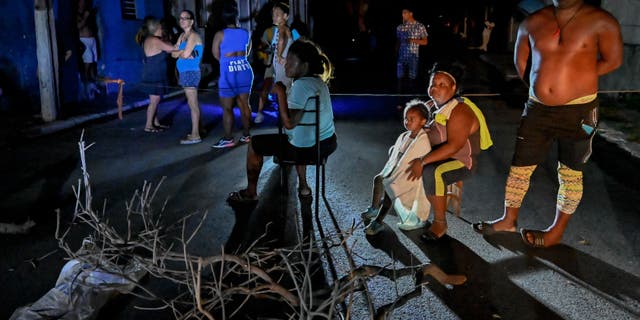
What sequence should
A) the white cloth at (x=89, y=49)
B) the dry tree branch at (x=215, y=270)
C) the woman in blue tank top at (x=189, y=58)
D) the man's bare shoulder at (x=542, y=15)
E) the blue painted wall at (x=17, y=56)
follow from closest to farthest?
the dry tree branch at (x=215, y=270) → the man's bare shoulder at (x=542, y=15) → the woman in blue tank top at (x=189, y=58) → the blue painted wall at (x=17, y=56) → the white cloth at (x=89, y=49)

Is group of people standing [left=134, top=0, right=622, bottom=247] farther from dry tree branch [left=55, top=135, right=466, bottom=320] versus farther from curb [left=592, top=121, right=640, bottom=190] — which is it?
curb [left=592, top=121, right=640, bottom=190]

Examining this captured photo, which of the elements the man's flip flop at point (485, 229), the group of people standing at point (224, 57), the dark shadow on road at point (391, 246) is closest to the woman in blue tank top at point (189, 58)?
the group of people standing at point (224, 57)

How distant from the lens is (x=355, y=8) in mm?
23875

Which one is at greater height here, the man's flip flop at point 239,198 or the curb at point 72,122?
the curb at point 72,122

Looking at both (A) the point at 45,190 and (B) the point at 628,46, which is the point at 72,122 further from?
(B) the point at 628,46

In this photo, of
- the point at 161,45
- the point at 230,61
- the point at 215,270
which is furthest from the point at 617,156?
the point at 161,45

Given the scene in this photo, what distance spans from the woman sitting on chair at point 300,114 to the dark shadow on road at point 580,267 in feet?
5.58

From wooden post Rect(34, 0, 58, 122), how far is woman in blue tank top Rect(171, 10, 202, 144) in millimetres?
2416

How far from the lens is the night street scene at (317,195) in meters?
3.14

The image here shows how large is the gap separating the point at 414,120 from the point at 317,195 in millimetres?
1122

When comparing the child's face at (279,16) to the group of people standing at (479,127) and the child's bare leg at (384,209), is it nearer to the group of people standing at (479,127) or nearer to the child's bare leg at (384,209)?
the group of people standing at (479,127)

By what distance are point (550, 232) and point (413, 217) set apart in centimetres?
105

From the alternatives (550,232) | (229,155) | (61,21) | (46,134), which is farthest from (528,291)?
(61,21)

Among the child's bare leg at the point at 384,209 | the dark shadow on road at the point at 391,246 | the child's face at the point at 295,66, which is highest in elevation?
the child's face at the point at 295,66
